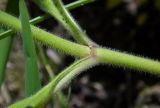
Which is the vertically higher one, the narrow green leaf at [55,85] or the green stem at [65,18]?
the green stem at [65,18]

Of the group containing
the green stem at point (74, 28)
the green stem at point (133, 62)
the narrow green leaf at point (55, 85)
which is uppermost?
the green stem at point (74, 28)

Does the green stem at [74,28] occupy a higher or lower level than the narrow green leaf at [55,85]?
higher

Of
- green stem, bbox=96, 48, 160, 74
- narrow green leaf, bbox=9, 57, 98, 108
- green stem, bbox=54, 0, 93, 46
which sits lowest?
narrow green leaf, bbox=9, 57, 98, 108

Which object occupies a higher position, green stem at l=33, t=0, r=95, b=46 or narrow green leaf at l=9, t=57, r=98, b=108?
green stem at l=33, t=0, r=95, b=46

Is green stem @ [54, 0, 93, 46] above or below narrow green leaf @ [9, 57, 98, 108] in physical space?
above
